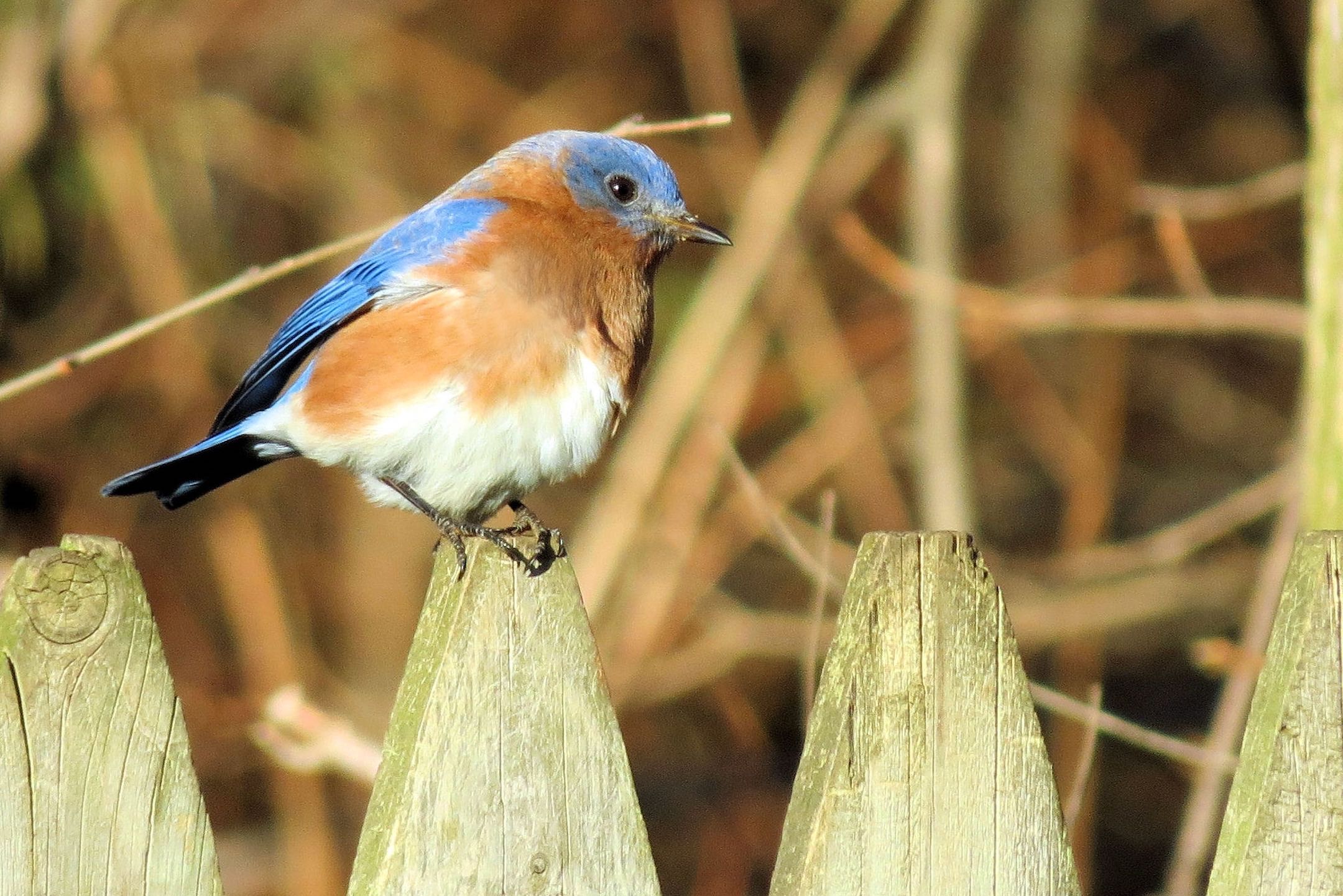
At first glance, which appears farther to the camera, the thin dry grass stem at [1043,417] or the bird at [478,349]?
the thin dry grass stem at [1043,417]

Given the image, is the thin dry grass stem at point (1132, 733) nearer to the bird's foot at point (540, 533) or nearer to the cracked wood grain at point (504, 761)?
the bird's foot at point (540, 533)

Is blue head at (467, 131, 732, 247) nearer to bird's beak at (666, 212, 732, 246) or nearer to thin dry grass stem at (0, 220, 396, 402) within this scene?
bird's beak at (666, 212, 732, 246)

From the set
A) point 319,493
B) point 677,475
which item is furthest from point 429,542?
point 677,475

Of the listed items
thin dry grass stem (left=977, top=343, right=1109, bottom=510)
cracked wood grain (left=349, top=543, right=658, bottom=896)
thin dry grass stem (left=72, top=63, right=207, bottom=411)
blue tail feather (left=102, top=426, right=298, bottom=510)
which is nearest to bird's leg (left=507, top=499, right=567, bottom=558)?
cracked wood grain (left=349, top=543, right=658, bottom=896)

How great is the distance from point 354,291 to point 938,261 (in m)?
1.89

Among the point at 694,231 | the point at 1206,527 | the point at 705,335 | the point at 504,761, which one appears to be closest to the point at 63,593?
the point at 504,761

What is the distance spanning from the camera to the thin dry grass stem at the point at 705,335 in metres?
4.68

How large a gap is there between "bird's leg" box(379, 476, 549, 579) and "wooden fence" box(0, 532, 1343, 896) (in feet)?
A: 0.09

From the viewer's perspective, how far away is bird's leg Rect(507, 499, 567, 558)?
237 cm

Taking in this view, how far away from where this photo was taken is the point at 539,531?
2551 millimetres

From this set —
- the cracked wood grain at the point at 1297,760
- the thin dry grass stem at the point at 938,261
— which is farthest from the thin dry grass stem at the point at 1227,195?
the cracked wood grain at the point at 1297,760

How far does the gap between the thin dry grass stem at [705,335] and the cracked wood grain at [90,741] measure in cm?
280

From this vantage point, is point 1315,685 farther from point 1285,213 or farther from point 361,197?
point 1285,213

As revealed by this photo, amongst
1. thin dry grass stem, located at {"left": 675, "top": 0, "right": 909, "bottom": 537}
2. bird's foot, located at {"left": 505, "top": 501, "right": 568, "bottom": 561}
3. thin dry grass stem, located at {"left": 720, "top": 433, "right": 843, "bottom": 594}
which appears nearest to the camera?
bird's foot, located at {"left": 505, "top": 501, "right": 568, "bottom": 561}
